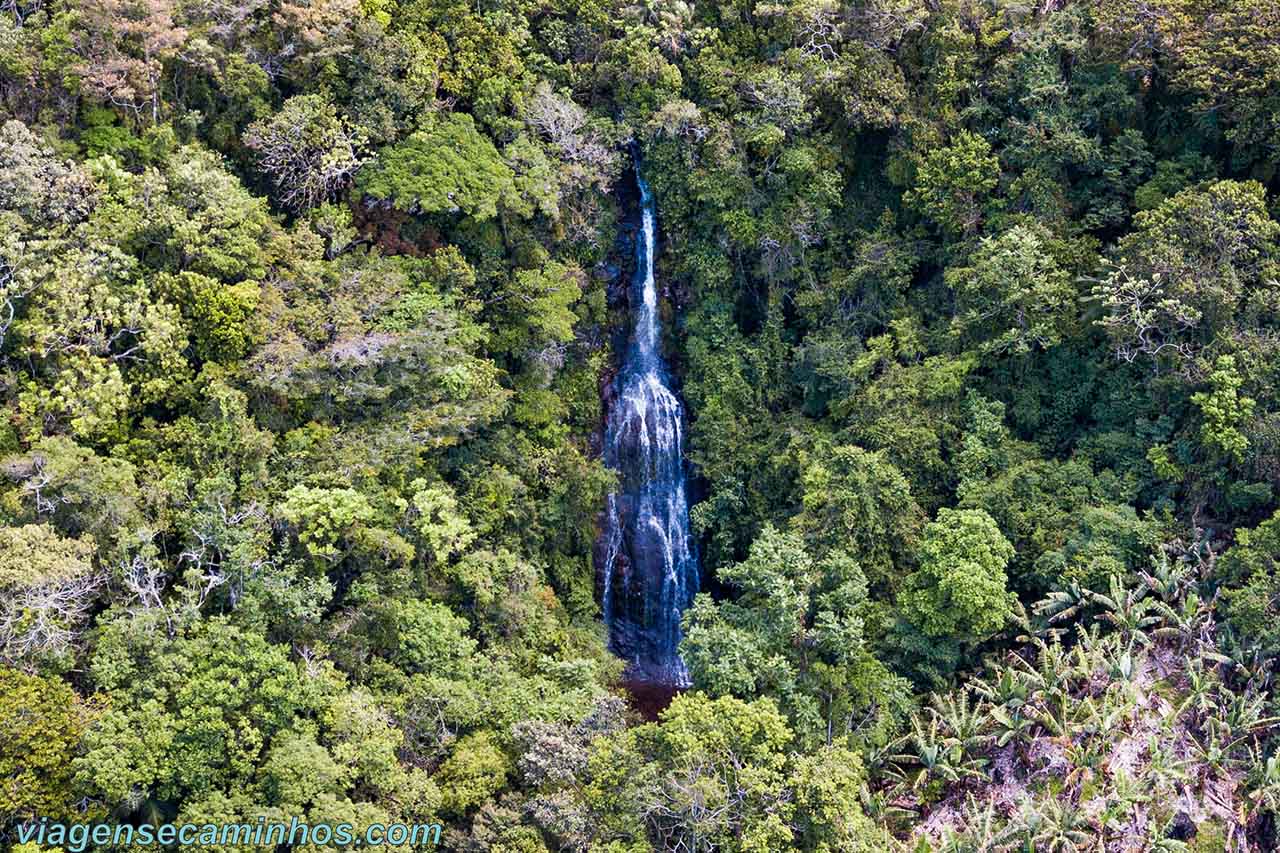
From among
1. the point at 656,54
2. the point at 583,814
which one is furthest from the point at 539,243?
the point at 583,814

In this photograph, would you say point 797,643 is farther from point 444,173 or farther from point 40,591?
point 40,591

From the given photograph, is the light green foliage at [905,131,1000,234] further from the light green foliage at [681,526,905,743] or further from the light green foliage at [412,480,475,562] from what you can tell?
the light green foliage at [412,480,475,562]

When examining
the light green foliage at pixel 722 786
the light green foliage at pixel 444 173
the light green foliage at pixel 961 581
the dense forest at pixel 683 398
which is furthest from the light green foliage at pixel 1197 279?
the light green foliage at pixel 444 173

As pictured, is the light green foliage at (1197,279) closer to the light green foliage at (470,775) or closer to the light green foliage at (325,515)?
the light green foliage at (470,775)

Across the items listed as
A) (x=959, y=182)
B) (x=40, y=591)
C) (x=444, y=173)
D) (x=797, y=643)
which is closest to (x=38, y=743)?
(x=40, y=591)

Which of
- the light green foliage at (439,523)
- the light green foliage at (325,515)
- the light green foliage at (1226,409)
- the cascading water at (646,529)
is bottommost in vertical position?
the cascading water at (646,529)
